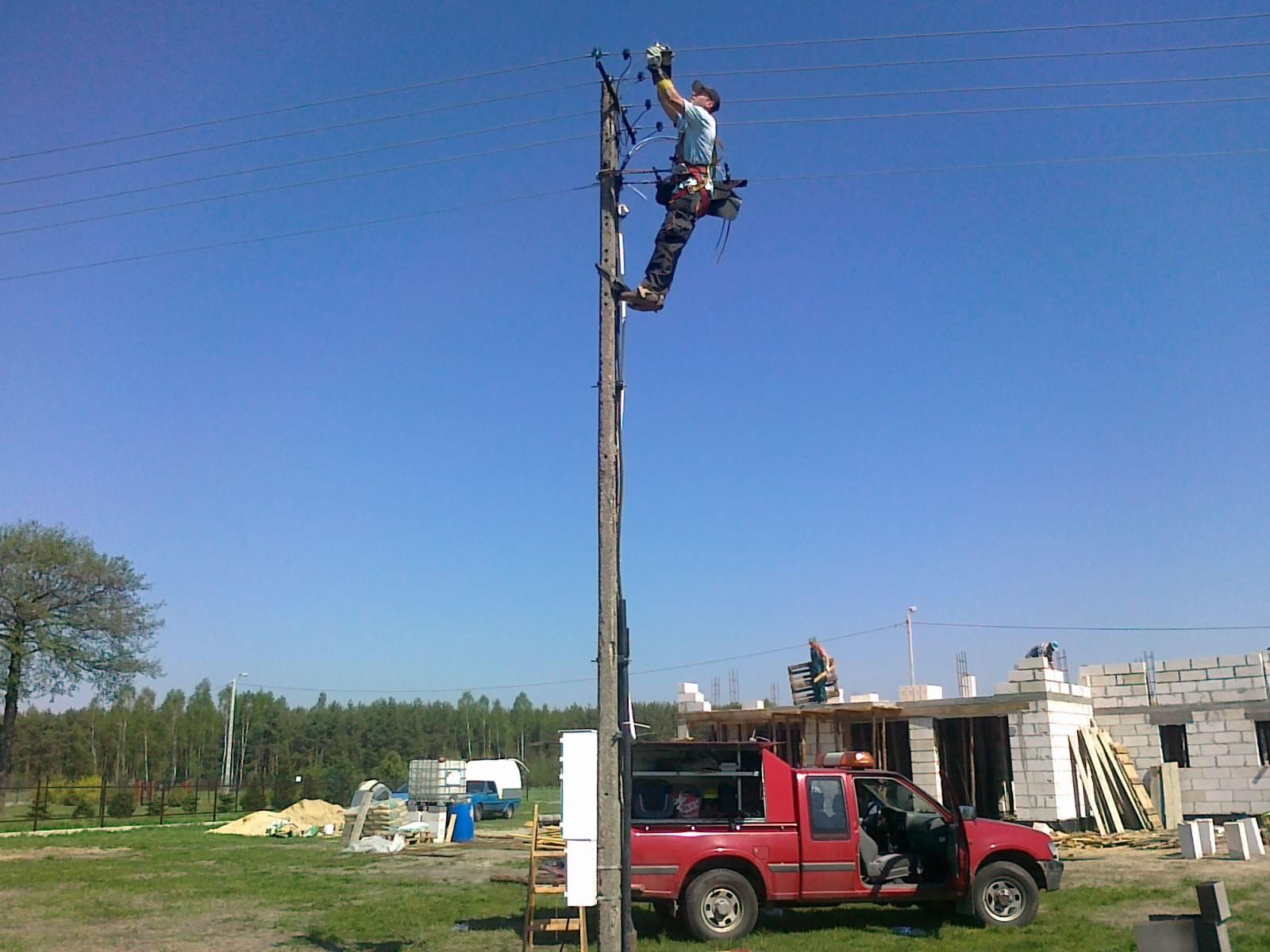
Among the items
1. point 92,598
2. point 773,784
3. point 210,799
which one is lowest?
point 210,799

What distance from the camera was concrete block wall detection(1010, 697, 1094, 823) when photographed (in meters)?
21.3

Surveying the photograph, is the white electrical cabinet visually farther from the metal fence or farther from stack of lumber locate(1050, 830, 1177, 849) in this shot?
the metal fence

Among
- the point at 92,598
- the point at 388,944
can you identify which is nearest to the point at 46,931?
the point at 388,944

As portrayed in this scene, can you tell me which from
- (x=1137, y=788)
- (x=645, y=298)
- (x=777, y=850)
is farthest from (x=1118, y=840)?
(x=645, y=298)

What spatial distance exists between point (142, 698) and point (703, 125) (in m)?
97.7

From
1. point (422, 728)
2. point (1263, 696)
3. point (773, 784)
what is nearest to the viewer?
point (773, 784)

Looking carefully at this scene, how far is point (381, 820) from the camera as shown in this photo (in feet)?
88.0

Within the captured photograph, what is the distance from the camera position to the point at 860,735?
975 inches

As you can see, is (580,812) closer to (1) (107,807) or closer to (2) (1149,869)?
(2) (1149,869)

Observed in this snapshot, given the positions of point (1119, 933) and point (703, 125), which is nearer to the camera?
point (703, 125)

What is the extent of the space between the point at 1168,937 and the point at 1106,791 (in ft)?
61.5

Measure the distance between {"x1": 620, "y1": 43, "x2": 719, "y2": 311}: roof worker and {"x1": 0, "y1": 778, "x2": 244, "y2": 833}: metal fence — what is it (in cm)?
3605

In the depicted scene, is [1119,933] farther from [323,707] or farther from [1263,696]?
[323,707]

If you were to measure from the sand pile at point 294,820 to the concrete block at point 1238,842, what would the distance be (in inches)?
985
